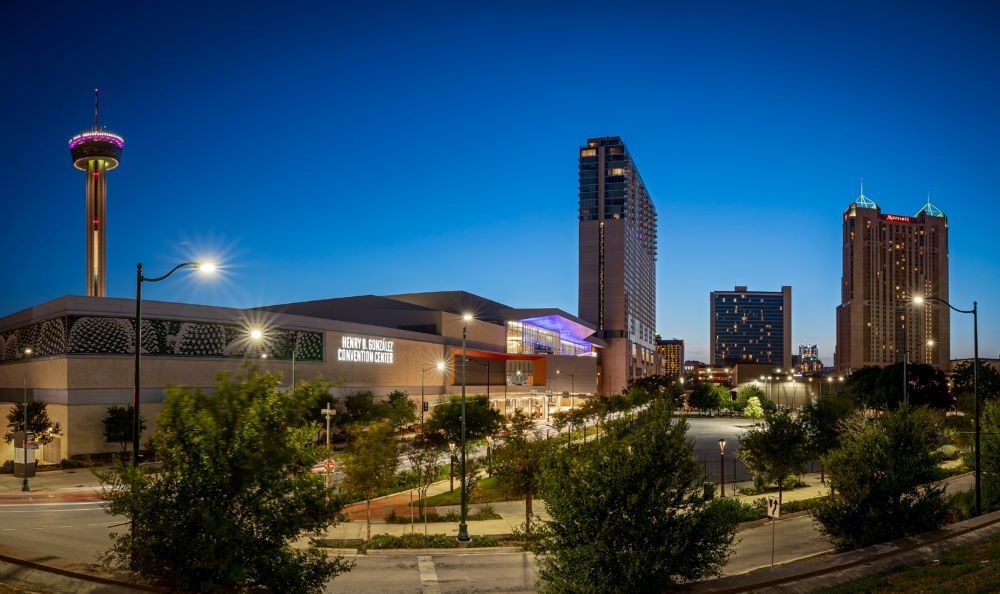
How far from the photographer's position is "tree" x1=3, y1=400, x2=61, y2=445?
49688 mm

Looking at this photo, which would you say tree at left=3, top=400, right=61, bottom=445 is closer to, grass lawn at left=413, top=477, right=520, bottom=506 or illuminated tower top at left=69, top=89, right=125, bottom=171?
grass lawn at left=413, top=477, right=520, bottom=506

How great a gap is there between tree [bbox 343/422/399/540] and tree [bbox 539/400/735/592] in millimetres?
14095

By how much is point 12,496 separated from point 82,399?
1787 cm

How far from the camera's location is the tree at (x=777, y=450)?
3675 centimetres

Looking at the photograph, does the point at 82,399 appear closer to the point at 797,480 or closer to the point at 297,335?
the point at 297,335

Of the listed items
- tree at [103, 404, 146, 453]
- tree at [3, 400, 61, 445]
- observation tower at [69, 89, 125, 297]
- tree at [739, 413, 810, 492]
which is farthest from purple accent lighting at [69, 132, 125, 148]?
tree at [739, 413, 810, 492]

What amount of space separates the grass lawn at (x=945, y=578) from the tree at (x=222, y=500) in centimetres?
967

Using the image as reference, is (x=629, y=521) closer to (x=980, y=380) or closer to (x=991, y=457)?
(x=991, y=457)

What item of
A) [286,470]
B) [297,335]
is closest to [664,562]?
[286,470]

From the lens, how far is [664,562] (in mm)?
13203

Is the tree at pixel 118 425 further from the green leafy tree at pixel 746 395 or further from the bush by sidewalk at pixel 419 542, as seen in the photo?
the green leafy tree at pixel 746 395

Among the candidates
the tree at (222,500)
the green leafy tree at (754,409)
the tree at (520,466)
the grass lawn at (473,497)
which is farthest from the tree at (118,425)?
the green leafy tree at (754,409)

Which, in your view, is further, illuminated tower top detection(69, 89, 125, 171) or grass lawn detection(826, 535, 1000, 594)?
illuminated tower top detection(69, 89, 125, 171)

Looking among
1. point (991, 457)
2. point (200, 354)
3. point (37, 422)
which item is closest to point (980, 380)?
point (991, 457)
